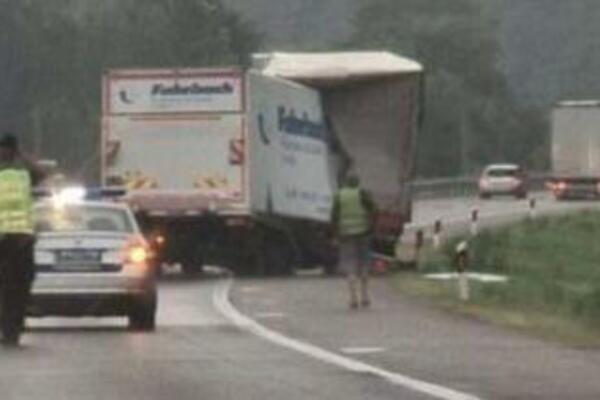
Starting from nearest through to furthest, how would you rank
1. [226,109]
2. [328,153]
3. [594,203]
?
1. [226,109]
2. [328,153]
3. [594,203]

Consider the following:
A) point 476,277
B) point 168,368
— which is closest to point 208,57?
point 476,277

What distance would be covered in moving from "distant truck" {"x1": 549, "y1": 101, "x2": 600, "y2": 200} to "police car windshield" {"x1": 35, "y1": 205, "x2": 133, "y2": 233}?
64545mm

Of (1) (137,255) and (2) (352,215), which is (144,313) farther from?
(2) (352,215)

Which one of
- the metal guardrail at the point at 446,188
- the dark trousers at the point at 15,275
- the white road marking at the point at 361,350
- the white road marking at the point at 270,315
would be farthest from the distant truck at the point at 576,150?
the dark trousers at the point at 15,275

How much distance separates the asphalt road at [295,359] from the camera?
17.5m

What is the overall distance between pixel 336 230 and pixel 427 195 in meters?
70.1

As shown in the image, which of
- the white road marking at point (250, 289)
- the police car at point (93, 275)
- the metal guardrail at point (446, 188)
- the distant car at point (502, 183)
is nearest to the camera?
the police car at point (93, 275)

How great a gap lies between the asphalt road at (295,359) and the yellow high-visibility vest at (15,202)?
1115 mm

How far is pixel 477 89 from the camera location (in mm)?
165750

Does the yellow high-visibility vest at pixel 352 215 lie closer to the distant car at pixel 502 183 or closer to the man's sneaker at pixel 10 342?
the man's sneaker at pixel 10 342

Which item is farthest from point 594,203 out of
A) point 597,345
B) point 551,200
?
point 597,345

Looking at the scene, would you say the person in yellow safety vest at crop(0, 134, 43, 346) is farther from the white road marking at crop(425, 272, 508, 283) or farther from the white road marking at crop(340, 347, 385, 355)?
the white road marking at crop(425, 272, 508, 283)

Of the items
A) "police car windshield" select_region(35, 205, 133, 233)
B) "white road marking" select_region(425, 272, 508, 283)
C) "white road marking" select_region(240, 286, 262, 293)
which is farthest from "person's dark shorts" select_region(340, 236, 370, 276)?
"white road marking" select_region(425, 272, 508, 283)

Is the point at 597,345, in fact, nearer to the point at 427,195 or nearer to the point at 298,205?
the point at 298,205
